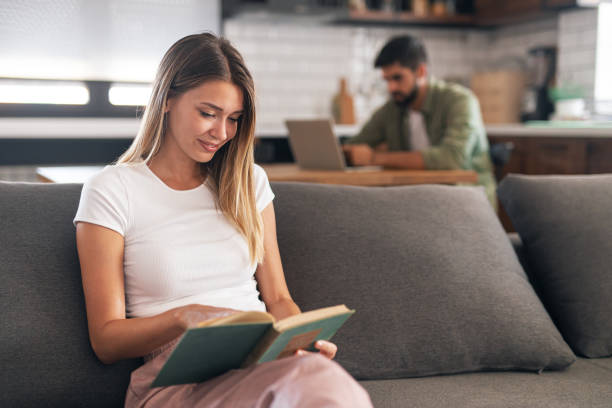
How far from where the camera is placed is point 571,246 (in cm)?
192

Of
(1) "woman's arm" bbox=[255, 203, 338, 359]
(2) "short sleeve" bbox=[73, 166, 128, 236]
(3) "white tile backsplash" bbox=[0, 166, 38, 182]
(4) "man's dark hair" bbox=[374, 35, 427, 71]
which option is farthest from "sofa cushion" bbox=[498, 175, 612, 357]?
(3) "white tile backsplash" bbox=[0, 166, 38, 182]

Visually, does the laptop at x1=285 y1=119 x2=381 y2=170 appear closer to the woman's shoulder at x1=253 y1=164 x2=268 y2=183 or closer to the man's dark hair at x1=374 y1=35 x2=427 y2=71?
→ the man's dark hair at x1=374 y1=35 x2=427 y2=71

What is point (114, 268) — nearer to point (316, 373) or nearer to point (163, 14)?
point (316, 373)

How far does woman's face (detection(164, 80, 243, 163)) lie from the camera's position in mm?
1498

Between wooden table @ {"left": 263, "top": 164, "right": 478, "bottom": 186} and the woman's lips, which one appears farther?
wooden table @ {"left": 263, "top": 164, "right": 478, "bottom": 186}

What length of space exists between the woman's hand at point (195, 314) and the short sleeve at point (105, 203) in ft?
0.87

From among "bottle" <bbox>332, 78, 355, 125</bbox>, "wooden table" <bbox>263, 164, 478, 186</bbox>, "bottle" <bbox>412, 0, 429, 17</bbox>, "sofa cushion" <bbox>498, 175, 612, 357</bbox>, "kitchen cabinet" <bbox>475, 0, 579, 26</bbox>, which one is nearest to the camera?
"sofa cushion" <bbox>498, 175, 612, 357</bbox>

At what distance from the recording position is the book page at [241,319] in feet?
3.34

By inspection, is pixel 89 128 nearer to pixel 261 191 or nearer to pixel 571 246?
pixel 261 191

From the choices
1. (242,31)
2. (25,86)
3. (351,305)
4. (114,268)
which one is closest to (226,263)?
(114,268)

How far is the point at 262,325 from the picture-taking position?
106 centimetres

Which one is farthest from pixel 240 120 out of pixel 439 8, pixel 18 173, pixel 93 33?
pixel 439 8

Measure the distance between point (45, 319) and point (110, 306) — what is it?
0.75 ft

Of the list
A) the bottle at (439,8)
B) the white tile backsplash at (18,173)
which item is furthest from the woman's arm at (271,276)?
the bottle at (439,8)
